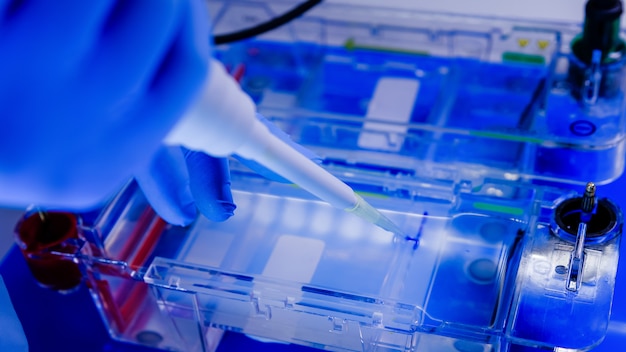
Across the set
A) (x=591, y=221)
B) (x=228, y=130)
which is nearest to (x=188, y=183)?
(x=228, y=130)

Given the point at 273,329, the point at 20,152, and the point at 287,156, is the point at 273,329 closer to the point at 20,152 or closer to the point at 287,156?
the point at 287,156

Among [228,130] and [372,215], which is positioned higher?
[372,215]

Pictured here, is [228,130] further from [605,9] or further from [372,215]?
[605,9]

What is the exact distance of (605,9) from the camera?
73 centimetres

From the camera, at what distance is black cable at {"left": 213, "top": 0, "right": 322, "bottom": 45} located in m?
0.88

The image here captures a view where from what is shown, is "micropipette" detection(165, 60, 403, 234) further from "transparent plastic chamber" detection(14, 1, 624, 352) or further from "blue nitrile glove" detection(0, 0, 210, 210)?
"transparent plastic chamber" detection(14, 1, 624, 352)

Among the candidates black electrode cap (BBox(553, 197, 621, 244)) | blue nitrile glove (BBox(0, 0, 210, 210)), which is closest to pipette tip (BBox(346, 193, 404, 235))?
black electrode cap (BBox(553, 197, 621, 244))

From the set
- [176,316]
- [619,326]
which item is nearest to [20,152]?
[176,316]

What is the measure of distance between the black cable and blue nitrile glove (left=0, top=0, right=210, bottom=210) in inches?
20.8

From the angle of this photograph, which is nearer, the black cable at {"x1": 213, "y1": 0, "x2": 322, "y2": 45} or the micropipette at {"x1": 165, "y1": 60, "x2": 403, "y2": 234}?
the micropipette at {"x1": 165, "y1": 60, "x2": 403, "y2": 234}

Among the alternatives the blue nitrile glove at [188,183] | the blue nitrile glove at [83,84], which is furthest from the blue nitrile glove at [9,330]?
the blue nitrile glove at [83,84]

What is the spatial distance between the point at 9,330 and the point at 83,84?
332 millimetres

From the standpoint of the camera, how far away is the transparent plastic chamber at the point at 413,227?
1.99 ft

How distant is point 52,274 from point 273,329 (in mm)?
198
